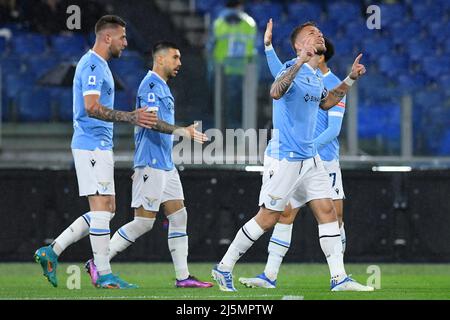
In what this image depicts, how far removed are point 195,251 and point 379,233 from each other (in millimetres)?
2335

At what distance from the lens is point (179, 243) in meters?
12.8

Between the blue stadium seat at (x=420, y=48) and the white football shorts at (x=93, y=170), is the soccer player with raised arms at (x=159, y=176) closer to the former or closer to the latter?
the white football shorts at (x=93, y=170)

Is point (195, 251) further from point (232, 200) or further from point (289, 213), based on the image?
point (289, 213)

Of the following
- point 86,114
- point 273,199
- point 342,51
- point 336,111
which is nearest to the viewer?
point 273,199

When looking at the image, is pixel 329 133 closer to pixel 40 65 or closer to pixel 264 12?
pixel 40 65

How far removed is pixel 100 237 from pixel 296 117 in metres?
2.13

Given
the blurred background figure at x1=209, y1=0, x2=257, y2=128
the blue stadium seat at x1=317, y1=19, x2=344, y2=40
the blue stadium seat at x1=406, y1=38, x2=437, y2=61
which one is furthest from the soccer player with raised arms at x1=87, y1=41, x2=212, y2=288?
the blue stadium seat at x1=317, y1=19, x2=344, y2=40

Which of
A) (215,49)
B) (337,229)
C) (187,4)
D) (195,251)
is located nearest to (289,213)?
(337,229)

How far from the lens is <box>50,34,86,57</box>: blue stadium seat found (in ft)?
66.9

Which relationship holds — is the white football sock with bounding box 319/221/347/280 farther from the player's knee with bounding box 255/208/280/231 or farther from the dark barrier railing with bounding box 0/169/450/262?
the dark barrier railing with bounding box 0/169/450/262

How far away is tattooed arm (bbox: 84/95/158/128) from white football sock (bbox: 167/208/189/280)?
4.19 feet

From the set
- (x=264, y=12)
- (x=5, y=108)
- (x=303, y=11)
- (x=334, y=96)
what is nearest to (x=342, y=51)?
(x=303, y=11)

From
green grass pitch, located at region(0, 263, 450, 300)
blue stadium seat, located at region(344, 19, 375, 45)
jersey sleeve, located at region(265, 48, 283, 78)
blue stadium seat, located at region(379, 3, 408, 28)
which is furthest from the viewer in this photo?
blue stadium seat, located at region(379, 3, 408, 28)

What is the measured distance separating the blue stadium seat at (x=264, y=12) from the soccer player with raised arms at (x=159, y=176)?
10457 mm
